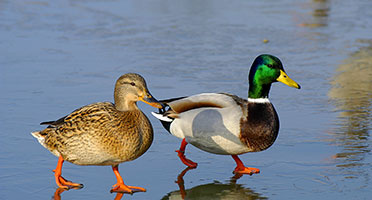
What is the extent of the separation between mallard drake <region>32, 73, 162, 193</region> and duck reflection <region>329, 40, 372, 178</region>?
146cm

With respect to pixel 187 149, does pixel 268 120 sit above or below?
above

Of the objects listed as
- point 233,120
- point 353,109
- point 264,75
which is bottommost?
point 353,109

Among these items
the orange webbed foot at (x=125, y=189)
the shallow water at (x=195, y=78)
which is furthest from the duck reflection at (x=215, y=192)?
the orange webbed foot at (x=125, y=189)

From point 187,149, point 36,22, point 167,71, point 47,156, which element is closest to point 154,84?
point 167,71

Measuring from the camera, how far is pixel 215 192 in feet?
14.0

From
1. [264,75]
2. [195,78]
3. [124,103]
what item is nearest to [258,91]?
[264,75]

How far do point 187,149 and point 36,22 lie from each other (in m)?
5.37

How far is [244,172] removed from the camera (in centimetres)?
468

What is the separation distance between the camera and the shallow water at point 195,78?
4461 mm

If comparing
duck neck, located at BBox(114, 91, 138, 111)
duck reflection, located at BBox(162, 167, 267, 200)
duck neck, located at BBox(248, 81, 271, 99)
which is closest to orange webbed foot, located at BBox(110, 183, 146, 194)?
duck reflection, located at BBox(162, 167, 267, 200)

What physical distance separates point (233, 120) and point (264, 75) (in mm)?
459

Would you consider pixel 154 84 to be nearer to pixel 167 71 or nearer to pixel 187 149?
pixel 167 71

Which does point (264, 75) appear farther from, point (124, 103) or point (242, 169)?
point (124, 103)

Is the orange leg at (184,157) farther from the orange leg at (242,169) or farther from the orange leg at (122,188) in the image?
the orange leg at (122,188)
